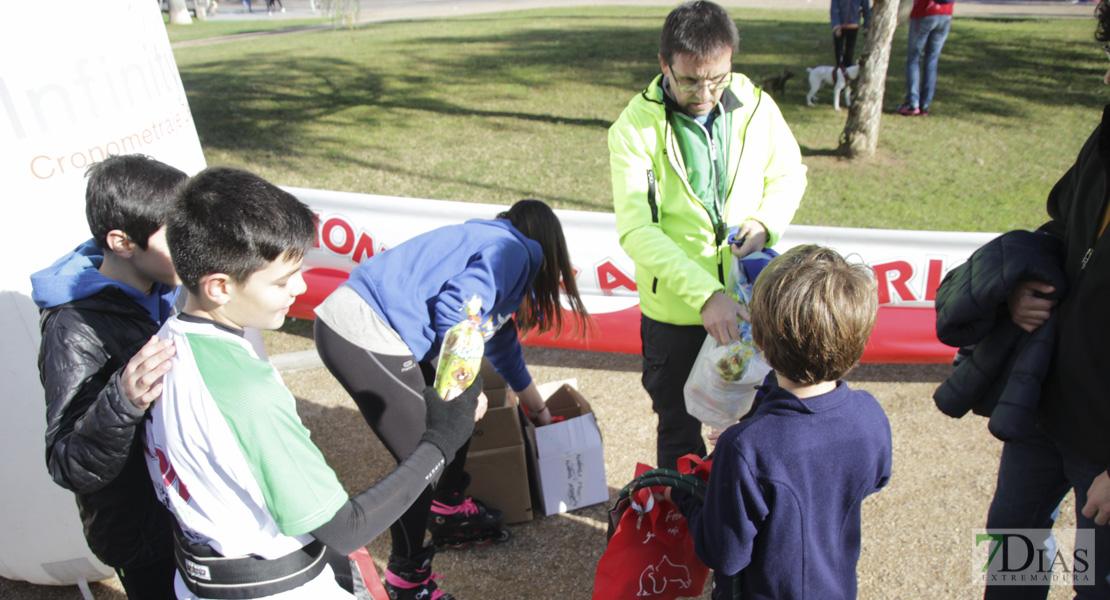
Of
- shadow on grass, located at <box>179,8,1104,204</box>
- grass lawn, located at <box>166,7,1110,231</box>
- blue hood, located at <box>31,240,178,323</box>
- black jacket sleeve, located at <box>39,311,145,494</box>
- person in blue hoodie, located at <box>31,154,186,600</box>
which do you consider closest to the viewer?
black jacket sleeve, located at <box>39,311,145,494</box>

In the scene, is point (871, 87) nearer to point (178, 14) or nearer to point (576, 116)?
point (576, 116)

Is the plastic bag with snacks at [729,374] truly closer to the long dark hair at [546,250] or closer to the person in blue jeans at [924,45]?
the long dark hair at [546,250]

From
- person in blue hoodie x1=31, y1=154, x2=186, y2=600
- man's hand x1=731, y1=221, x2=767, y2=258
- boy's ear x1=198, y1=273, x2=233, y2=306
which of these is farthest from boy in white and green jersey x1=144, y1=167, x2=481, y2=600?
man's hand x1=731, y1=221, x2=767, y2=258

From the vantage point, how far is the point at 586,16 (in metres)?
20.0

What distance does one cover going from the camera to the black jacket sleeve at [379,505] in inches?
60.6

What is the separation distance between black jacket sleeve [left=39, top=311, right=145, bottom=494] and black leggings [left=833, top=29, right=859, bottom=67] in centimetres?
1165

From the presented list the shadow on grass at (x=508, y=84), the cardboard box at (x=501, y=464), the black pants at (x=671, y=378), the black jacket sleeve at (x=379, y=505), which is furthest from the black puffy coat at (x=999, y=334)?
the shadow on grass at (x=508, y=84)

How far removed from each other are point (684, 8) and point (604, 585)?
1878 millimetres

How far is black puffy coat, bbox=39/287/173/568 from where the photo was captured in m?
1.68

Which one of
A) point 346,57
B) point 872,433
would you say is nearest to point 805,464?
point 872,433

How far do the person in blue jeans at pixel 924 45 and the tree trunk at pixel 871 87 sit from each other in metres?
1.71

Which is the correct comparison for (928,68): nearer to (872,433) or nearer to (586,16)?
(872,433)
